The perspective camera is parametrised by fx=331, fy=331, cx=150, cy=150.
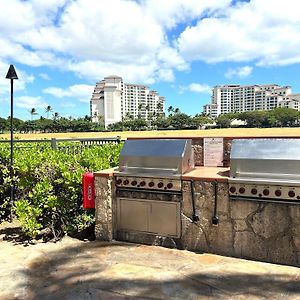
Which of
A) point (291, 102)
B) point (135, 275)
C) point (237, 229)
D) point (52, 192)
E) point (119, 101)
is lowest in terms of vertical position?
point (135, 275)

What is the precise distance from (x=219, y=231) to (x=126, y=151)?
4.67 feet

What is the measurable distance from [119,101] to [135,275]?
482 feet

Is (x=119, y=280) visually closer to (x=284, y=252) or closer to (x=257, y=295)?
(x=257, y=295)

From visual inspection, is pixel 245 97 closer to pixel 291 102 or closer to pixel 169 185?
pixel 291 102

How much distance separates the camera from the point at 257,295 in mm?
2664

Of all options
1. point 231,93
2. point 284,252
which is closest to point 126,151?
point 284,252

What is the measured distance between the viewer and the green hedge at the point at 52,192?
4234 mm

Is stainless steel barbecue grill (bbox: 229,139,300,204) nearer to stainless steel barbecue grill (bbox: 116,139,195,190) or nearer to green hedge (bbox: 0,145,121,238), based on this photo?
stainless steel barbecue grill (bbox: 116,139,195,190)

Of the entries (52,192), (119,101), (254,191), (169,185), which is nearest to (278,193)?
(254,191)

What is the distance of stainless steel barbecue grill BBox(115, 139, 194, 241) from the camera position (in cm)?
366

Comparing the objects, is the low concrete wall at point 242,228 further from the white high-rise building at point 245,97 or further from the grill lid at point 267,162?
the white high-rise building at point 245,97

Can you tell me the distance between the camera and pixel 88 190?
4.13 metres

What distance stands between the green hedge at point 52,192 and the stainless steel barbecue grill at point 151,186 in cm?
74

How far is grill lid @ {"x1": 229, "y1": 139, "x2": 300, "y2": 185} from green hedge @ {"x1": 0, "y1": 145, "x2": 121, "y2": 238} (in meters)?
2.07
